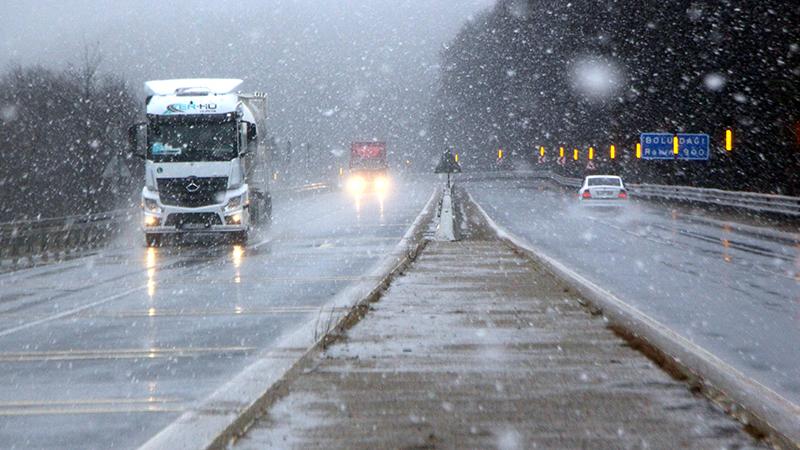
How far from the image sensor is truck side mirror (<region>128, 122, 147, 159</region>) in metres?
27.8

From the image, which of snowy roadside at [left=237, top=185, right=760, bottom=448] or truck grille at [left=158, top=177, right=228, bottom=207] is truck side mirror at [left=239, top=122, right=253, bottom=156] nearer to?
truck grille at [left=158, top=177, right=228, bottom=207]

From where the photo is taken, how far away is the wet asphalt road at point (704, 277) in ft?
35.9

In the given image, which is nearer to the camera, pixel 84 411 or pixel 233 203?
pixel 84 411

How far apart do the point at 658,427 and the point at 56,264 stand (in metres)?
20.5

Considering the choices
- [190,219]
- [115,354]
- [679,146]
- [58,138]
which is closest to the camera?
[115,354]

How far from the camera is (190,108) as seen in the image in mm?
28078

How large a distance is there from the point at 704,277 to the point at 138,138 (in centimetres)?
1489

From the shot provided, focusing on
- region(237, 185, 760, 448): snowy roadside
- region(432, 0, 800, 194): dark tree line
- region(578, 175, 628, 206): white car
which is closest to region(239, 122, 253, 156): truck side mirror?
region(237, 185, 760, 448): snowy roadside

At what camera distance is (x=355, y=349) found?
941 cm

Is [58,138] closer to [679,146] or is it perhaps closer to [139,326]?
[679,146]

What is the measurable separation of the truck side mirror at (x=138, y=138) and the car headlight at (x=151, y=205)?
113 cm

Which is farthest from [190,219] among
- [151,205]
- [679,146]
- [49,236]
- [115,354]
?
[679,146]

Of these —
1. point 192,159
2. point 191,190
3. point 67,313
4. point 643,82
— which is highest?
point 643,82

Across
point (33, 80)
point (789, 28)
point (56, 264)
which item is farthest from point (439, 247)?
point (33, 80)
